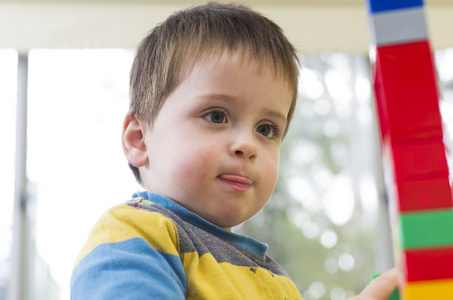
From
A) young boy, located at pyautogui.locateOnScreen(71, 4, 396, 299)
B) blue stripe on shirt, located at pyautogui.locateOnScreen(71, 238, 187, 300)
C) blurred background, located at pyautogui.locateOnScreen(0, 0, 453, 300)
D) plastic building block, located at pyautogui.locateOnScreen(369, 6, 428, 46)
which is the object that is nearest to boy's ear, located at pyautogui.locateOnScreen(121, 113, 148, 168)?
young boy, located at pyautogui.locateOnScreen(71, 4, 396, 299)

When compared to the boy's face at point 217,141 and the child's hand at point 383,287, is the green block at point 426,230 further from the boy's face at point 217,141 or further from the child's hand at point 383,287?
the boy's face at point 217,141

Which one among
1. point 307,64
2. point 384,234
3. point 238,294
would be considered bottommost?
point 384,234

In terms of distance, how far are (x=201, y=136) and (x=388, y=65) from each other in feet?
1.37

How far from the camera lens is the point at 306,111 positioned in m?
2.34

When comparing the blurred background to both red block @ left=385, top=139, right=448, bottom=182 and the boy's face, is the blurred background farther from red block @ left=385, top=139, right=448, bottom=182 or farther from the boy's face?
red block @ left=385, top=139, right=448, bottom=182

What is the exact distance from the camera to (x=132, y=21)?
7.23 feet

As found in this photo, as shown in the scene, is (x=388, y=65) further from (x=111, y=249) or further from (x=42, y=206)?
(x=42, y=206)

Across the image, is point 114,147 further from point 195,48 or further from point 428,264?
point 428,264

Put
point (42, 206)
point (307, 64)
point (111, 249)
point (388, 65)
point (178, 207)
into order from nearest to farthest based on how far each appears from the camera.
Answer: point (388, 65) → point (111, 249) → point (178, 207) → point (42, 206) → point (307, 64)

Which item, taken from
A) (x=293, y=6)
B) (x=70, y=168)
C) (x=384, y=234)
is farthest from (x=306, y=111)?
(x=70, y=168)

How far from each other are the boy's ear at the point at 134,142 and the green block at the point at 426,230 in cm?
56

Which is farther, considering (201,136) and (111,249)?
(201,136)

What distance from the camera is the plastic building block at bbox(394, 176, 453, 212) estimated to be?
1.09ft

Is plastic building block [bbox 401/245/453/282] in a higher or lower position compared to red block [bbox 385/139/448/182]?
lower
